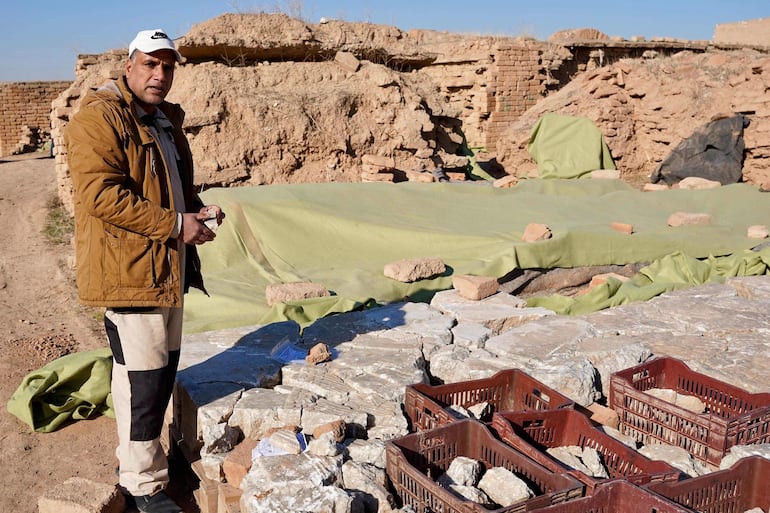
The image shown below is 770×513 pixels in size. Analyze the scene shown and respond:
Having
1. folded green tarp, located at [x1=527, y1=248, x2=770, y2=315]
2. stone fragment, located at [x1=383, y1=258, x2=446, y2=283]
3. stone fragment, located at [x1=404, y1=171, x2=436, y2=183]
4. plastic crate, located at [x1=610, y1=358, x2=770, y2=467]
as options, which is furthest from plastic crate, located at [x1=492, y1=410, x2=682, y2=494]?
stone fragment, located at [x1=404, y1=171, x2=436, y2=183]

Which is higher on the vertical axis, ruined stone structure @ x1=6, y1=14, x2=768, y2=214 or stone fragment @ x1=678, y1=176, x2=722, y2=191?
ruined stone structure @ x1=6, y1=14, x2=768, y2=214

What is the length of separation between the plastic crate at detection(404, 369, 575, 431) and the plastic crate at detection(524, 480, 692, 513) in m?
0.73

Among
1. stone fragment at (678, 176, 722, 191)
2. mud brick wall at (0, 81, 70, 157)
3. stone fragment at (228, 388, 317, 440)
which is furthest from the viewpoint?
mud brick wall at (0, 81, 70, 157)

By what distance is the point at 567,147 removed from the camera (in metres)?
11.5

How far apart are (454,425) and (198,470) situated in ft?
3.85

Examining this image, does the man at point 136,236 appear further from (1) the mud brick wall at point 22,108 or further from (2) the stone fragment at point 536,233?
(1) the mud brick wall at point 22,108

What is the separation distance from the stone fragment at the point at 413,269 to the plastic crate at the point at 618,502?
3.25 meters

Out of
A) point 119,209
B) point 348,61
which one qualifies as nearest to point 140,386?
point 119,209

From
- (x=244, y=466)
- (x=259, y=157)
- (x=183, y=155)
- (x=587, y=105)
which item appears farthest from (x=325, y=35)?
(x=244, y=466)

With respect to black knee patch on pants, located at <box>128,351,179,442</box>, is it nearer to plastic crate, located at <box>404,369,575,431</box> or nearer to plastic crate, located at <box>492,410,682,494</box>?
plastic crate, located at <box>404,369,575,431</box>

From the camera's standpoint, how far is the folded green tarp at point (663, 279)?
5.30m

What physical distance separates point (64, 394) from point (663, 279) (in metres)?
4.68

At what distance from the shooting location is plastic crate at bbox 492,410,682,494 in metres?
2.75

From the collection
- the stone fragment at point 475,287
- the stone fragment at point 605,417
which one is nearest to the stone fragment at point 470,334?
the stone fragment at point 475,287
